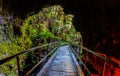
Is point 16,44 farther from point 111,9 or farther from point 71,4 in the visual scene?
point 111,9

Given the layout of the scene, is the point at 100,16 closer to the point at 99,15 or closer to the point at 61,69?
the point at 99,15

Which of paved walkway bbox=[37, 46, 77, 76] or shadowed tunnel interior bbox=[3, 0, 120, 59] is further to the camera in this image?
shadowed tunnel interior bbox=[3, 0, 120, 59]

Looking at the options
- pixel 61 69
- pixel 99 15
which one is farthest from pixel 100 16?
pixel 61 69

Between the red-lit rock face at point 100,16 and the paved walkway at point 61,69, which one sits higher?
the red-lit rock face at point 100,16

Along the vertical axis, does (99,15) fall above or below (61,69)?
above

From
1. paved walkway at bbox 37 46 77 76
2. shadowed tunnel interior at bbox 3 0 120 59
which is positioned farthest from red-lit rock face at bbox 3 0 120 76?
paved walkway at bbox 37 46 77 76

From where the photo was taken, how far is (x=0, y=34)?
31.2 feet

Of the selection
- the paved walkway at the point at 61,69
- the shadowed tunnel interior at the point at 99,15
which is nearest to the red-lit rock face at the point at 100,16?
the shadowed tunnel interior at the point at 99,15

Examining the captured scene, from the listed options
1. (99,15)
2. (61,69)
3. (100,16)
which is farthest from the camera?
(99,15)

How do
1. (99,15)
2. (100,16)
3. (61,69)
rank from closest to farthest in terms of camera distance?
(61,69), (100,16), (99,15)

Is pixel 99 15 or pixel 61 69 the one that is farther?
pixel 99 15

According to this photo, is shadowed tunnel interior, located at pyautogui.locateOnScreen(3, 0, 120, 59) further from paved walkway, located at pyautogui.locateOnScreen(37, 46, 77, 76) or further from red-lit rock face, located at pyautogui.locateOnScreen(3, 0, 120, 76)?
paved walkway, located at pyautogui.locateOnScreen(37, 46, 77, 76)

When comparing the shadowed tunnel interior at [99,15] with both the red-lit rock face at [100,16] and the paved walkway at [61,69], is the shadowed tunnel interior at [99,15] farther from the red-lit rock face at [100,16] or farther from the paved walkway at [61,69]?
the paved walkway at [61,69]

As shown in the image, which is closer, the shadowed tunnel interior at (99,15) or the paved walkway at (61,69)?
the paved walkway at (61,69)
